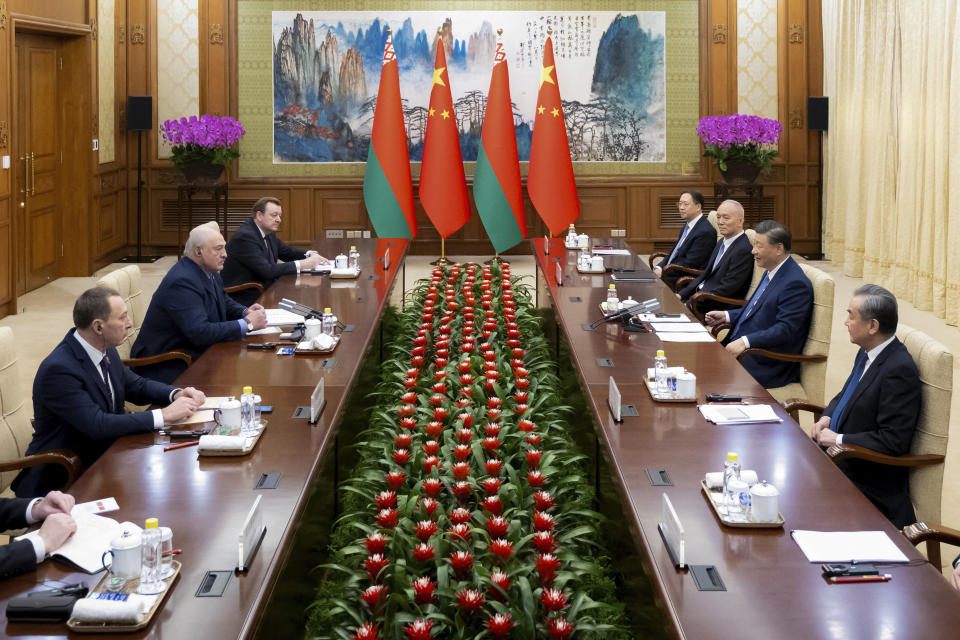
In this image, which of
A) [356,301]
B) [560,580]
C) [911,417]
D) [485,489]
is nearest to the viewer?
[560,580]

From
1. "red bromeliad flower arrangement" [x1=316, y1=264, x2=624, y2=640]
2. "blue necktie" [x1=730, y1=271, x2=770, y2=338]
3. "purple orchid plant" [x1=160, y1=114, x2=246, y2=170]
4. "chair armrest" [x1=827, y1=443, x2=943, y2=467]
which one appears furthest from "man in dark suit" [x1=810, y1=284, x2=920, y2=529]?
"purple orchid plant" [x1=160, y1=114, x2=246, y2=170]

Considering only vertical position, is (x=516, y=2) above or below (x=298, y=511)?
above

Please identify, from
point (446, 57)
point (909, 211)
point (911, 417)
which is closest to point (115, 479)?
point (911, 417)

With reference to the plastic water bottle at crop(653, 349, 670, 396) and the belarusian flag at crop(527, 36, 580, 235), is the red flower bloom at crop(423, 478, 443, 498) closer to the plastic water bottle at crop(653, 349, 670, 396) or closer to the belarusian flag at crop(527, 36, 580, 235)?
the plastic water bottle at crop(653, 349, 670, 396)

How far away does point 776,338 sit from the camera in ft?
18.2

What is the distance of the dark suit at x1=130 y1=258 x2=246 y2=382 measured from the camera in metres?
5.39

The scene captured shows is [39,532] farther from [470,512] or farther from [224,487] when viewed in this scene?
[470,512]

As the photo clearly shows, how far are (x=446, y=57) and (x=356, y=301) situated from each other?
6.43 metres

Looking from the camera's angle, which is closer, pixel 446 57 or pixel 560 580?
pixel 560 580

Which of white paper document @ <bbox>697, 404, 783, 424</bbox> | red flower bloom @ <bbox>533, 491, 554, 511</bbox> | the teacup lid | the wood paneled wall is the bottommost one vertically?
red flower bloom @ <bbox>533, 491, 554, 511</bbox>

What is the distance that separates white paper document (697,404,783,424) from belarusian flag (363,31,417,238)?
7.50 meters

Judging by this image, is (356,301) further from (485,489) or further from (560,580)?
(560,580)

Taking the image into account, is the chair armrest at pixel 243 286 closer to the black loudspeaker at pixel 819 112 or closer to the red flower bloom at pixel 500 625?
the red flower bloom at pixel 500 625

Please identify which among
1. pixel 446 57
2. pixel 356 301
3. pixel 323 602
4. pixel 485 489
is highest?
pixel 446 57
